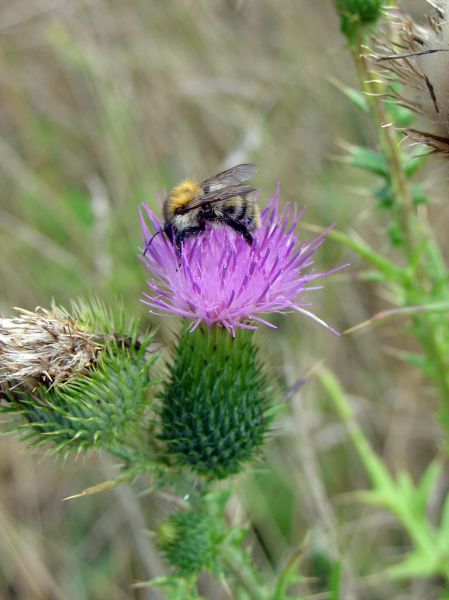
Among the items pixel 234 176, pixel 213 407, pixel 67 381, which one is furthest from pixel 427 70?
pixel 67 381

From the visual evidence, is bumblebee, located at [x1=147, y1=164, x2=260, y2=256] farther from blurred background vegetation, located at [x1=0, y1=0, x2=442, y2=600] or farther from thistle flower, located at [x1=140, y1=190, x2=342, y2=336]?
blurred background vegetation, located at [x1=0, y1=0, x2=442, y2=600]

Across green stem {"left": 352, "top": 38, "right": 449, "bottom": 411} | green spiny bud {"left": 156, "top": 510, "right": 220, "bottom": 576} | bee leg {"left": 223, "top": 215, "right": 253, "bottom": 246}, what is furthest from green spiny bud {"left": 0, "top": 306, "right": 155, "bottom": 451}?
green stem {"left": 352, "top": 38, "right": 449, "bottom": 411}

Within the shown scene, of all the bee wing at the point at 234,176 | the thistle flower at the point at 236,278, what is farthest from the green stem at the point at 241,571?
the bee wing at the point at 234,176

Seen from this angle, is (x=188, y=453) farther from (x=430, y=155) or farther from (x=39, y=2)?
(x=39, y=2)

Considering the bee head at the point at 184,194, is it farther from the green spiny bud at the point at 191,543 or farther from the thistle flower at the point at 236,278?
the green spiny bud at the point at 191,543

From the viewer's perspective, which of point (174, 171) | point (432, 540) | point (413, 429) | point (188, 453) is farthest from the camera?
point (174, 171)

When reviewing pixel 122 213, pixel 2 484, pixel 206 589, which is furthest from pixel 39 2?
pixel 206 589
